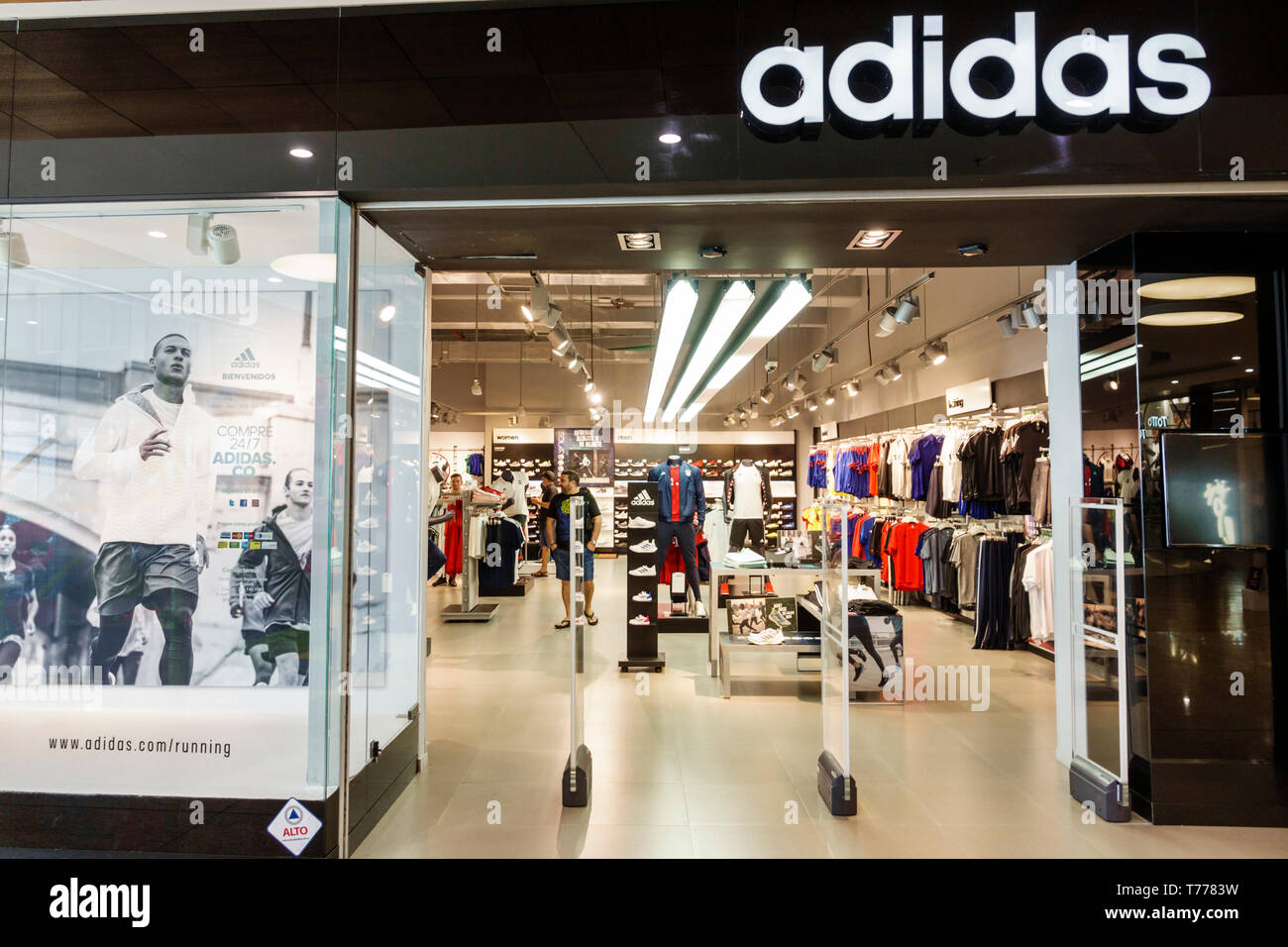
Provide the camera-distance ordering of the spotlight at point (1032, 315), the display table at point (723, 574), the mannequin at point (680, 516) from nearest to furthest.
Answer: the spotlight at point (1032, 315) < the display table at point (723, 574) < the mannequin at point (680, 516)

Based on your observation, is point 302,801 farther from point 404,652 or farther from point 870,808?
point 870,808

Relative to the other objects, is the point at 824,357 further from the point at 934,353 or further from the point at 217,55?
the point at 217,55

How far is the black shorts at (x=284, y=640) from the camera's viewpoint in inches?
112

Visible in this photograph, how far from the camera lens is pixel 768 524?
1475cm

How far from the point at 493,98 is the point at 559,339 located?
4.06 metres

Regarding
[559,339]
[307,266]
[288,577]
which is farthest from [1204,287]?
[559,339]

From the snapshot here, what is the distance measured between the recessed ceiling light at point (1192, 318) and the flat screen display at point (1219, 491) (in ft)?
1.84

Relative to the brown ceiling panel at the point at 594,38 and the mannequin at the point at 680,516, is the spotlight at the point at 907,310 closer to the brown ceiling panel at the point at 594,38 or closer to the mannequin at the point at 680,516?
the mannequin at the point at 680,516

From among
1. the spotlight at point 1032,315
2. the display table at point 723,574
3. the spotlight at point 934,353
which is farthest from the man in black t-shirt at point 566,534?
the spotlight at point 1032,315

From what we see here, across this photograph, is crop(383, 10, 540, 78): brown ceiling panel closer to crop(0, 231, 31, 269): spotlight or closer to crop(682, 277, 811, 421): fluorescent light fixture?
crop(682, 277, 811, 421): fluorescent light fixture

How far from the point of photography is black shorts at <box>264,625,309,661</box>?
285 centimetres

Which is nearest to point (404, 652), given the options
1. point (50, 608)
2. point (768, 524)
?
point (50, 608)

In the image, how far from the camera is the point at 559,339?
6879 mm
